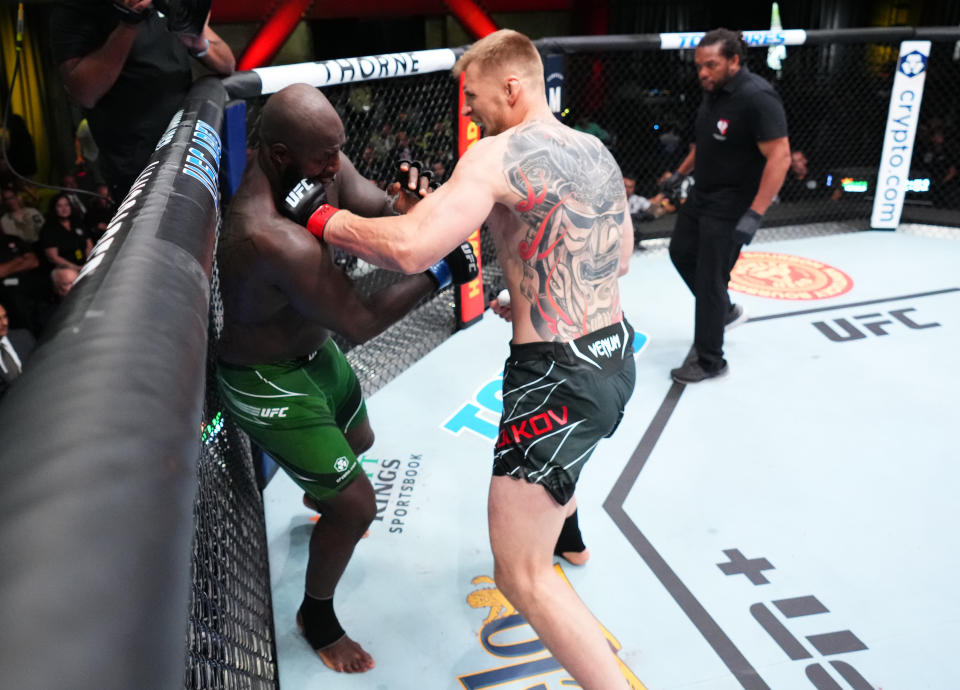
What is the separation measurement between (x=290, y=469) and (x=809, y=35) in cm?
458

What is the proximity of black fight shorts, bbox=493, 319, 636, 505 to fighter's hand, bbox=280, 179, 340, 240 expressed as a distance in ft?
1.74

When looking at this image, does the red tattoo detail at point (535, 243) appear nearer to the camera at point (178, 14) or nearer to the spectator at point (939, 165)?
the camera at point (178, 14)

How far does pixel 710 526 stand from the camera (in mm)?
2547

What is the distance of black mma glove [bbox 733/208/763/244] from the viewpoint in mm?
3250

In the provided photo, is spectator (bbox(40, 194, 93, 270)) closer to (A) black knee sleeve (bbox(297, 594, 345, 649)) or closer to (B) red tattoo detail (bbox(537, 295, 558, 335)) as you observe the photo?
(A) black knee sleeve (bbox(297, 594, 345, 649))

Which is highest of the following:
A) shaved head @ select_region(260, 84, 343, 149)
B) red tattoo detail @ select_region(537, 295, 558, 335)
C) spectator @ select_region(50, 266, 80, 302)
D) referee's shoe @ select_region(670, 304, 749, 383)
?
shaved head @ select_region(260, 84, 343, 149)

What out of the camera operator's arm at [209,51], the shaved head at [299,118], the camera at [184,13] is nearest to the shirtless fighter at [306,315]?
the shaved head at [299,118]

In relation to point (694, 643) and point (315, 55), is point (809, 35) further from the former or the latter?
point (315, 55)

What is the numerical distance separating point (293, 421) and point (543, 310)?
2.23 ft

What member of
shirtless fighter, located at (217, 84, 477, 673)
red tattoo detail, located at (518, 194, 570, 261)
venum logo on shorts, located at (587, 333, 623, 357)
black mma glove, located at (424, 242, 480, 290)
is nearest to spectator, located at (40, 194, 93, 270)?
shirtless fighter, located at (217, 84, 477, 673)

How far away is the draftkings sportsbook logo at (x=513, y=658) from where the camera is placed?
1980 mm

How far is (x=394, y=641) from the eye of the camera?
214 cm

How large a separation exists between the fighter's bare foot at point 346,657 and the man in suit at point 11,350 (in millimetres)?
1461

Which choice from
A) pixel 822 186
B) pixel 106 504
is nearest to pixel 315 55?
pixel 822 186
